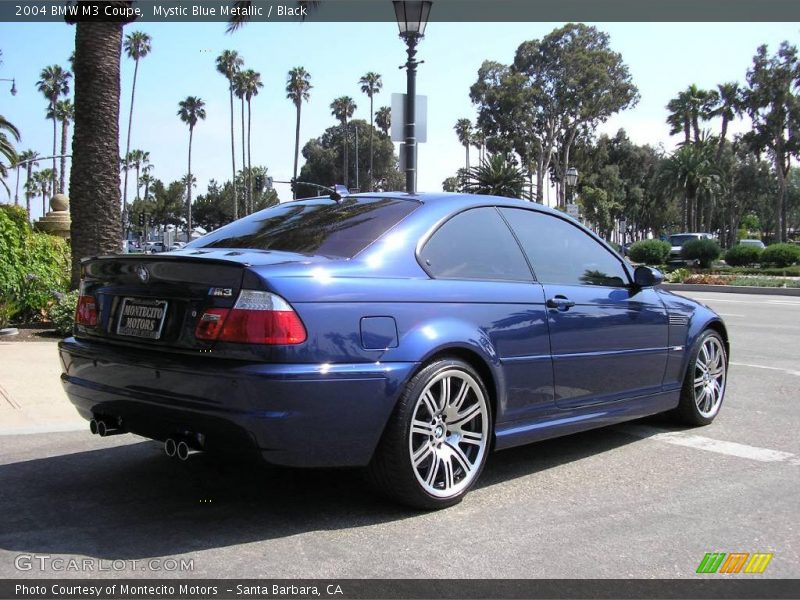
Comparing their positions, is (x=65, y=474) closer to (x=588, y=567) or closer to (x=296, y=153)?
(x=588, y=567)

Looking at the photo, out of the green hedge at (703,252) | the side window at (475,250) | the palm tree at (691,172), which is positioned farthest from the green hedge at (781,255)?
the side window at (475,250)

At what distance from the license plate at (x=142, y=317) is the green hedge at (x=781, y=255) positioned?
113ft

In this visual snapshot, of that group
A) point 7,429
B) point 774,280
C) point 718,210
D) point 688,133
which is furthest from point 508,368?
point 718,210

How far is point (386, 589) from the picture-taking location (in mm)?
2918

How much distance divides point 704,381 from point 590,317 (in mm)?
1645

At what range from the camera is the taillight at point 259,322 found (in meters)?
3.28

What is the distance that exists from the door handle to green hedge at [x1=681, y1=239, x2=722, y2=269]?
3296cm

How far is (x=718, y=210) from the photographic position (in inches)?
3568

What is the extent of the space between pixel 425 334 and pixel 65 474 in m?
2.33

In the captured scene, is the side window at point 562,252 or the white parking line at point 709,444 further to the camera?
the white parking line at point 709,444

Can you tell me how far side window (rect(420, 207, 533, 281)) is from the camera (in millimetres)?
4070

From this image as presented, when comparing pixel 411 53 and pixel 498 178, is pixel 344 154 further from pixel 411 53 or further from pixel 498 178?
pixel 411 53

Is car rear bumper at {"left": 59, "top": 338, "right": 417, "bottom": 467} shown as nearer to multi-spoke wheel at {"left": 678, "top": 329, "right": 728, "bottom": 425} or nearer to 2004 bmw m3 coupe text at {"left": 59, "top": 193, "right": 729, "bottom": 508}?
2004 bmw m3 coupe text at {"left": 59, "top": 193, "right": 729, "bottom": 508}

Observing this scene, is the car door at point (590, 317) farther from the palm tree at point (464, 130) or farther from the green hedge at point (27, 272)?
the palm tree at point (464, 130)
